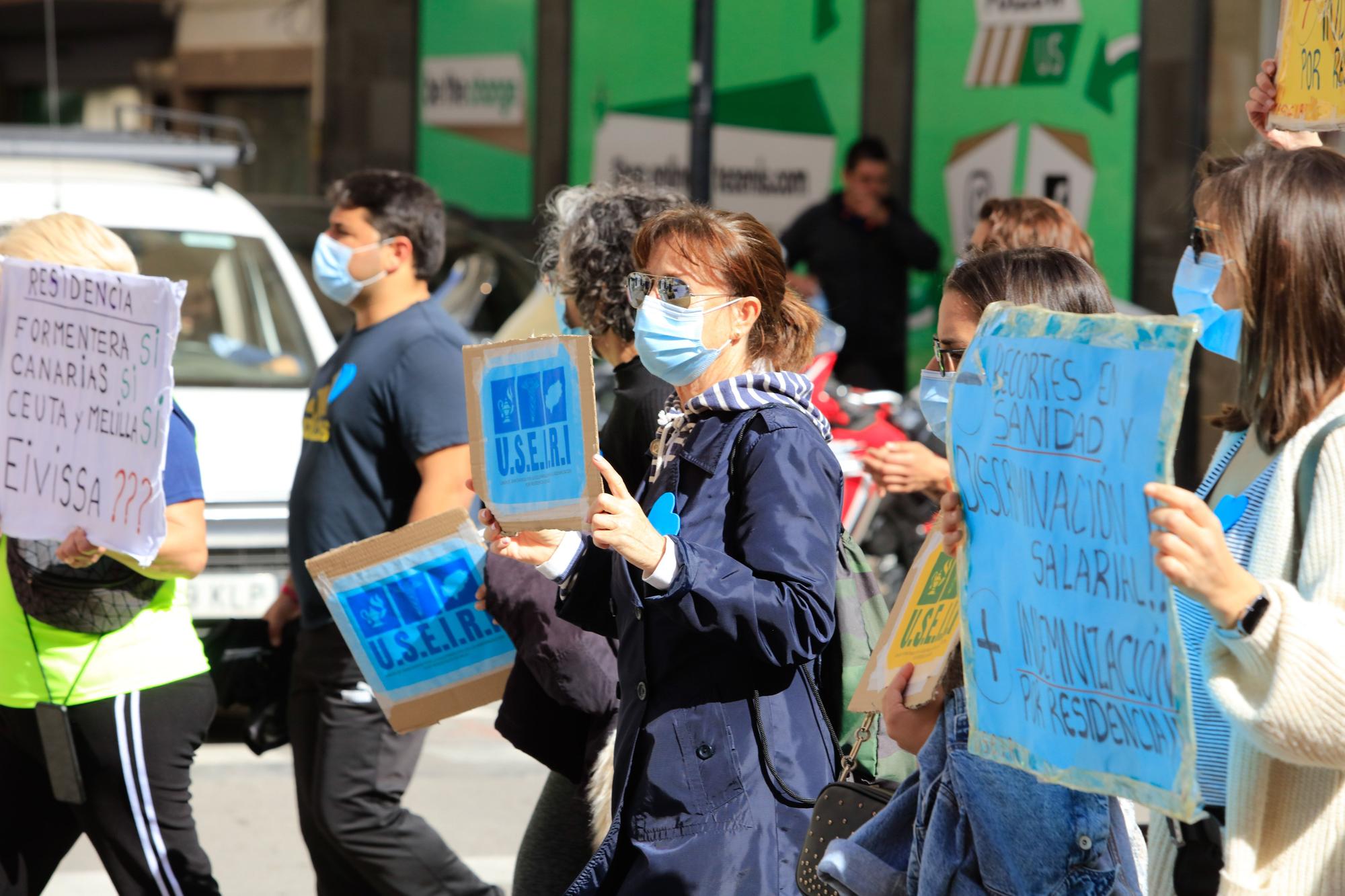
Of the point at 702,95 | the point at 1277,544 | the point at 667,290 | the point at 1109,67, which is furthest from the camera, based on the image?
the point at 1109,67

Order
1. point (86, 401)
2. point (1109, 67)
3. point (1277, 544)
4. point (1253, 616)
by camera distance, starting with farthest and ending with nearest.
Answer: point (1109, 67), point (86, 401), point (1277, 544), point (1253, 616)

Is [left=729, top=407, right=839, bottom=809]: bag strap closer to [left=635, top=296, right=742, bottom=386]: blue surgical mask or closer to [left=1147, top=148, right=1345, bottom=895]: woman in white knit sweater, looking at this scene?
[left=635, top=296, right=742, bottom=386]: blue surgical mask

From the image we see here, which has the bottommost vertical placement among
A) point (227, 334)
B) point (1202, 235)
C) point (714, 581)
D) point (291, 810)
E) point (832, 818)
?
point (291, 810)

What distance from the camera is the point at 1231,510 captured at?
89.0 inches

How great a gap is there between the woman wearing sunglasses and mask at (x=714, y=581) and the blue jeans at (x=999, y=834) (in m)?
0.37

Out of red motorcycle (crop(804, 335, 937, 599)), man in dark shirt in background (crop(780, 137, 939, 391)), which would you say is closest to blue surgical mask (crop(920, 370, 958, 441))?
red motorcycle (crop(804, 335, 937, 599))

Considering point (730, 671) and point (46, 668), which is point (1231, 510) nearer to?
point (730, 671)

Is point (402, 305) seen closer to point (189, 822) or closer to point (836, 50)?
point (189, 822)

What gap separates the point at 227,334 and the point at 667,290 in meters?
4.37

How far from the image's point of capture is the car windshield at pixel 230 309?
685 cm

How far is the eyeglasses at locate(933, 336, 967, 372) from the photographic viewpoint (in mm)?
2836

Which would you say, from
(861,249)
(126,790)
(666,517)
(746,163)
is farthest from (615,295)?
(746,163)

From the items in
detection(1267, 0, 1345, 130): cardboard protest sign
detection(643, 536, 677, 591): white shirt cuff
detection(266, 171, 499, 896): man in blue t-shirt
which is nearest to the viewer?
detection(643, 536, 677, 591): white shirt cuff

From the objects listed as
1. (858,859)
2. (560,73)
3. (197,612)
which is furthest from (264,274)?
(560,73)
